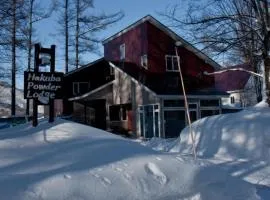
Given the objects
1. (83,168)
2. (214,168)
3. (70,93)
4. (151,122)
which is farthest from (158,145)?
(70,93)

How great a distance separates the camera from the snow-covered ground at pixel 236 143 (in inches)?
426

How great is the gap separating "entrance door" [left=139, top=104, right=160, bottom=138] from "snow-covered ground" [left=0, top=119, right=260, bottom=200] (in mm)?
17158

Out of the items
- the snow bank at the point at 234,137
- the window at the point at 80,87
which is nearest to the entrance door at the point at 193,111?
the window at the point at 80,87

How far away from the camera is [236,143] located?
12.8 m

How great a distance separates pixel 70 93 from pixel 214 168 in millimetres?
26550

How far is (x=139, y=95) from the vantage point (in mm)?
26344

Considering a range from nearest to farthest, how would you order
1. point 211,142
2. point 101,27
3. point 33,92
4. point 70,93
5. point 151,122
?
point 33,92 < point 211,142 < point 151,122 < point 70,93 < point 101,27

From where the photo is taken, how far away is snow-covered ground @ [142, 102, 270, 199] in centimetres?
1083

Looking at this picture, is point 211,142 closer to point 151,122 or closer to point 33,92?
point 33,92

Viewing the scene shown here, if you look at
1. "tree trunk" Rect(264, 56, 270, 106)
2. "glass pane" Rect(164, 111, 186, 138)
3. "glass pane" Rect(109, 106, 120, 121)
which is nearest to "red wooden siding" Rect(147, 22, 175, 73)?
"glass pane" Rect(109, 106, 120, 121)

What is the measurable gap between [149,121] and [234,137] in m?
12.9

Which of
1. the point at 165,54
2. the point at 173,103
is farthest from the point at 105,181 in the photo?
the point at 165,54

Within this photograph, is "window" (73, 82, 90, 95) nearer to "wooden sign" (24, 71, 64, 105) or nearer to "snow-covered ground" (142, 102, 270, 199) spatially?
"snow-covered ground" (142, 102, 270, 199)

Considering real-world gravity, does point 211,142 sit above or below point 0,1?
below
